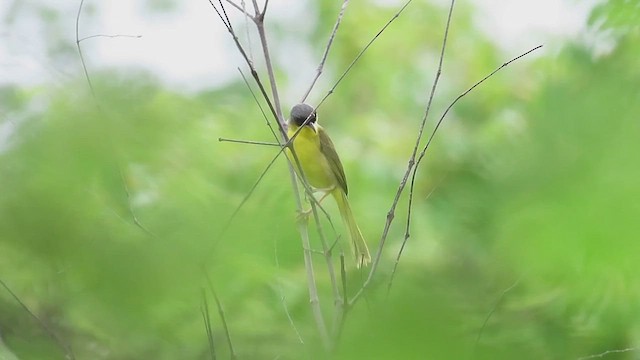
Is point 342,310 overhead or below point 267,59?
below

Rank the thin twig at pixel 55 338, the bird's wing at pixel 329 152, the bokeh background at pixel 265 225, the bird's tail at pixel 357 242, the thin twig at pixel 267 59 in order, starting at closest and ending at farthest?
1. the bokeh background at pixel 265 225
2. the thin twig at pixel 55 338
3. the bird's tail at pixel 357 242
4. the thin twig at pixel 267 59
5. the bird's wing at pixel 329 152

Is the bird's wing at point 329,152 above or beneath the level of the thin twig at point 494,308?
above

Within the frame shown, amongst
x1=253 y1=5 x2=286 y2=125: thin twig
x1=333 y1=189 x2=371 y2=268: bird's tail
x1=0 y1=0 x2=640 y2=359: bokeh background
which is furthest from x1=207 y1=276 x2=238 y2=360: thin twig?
x1=253 y1=5 x2=286 y2=125: thin twig

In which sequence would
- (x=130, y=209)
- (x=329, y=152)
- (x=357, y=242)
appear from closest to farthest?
(x=130, y=209) < (x=357, y=242) < (x=329, y=152)

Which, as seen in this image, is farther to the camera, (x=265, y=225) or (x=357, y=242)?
(x=357, y=242)

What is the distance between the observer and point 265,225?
32 cm

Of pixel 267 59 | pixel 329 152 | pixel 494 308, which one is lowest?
pixel 494 308

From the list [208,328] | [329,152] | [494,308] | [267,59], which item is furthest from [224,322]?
[329,152]


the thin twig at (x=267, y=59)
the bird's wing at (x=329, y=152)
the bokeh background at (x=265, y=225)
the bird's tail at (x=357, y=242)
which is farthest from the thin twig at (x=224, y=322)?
the bird's wing at (x=329, y=152)

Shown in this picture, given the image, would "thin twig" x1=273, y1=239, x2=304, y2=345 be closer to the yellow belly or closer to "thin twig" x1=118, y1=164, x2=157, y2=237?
"thin twig" x1=118, y1=164, x2=157, y2=237

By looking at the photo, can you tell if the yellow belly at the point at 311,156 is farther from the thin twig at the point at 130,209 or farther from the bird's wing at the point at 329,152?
the thin twig at the point at 130,209

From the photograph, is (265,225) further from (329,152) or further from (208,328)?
(329,152)

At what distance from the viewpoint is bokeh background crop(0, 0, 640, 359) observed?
194 mm

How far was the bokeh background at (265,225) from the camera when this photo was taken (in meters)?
0.19
